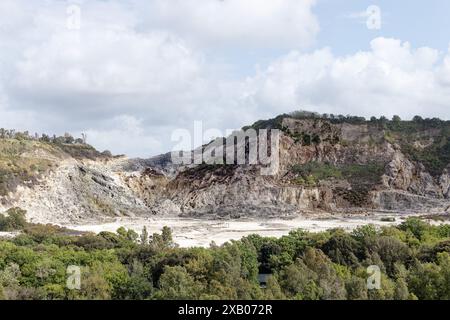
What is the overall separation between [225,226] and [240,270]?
37360mm

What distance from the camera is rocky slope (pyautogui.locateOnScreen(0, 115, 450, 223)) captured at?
8050 centimetres

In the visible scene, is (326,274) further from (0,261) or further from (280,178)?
(280,178)

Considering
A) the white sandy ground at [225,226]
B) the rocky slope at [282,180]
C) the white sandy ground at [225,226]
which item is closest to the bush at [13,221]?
the white sandy ground at [225,226]

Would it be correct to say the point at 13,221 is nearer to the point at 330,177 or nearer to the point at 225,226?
the point at 225,226

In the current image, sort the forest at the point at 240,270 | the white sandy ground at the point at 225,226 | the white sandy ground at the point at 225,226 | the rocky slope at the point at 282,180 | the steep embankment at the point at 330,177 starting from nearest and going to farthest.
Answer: the forest at the point at 240,270, the white sandy ground at the point at 225,226, the white sandy ground at the point at 225,226, the rocky slope at the point at 282,180, the steep embankment at the point at 330,177

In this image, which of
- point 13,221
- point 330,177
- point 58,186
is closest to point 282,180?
point 330,177

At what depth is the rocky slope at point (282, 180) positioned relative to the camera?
264 ft

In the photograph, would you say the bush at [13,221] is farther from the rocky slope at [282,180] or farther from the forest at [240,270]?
the forest at [240,270]

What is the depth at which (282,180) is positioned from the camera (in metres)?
96.0

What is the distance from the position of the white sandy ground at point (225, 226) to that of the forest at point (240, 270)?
13458 mm

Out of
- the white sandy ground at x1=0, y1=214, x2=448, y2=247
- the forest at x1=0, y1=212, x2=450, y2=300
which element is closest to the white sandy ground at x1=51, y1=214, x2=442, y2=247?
the white sandy ground at x1=0, y1=214, x2=448, y2=247

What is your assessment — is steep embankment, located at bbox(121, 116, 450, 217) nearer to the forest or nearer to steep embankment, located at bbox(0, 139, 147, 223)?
steep embankment, located at bbox(0, 139, 147, 223)
